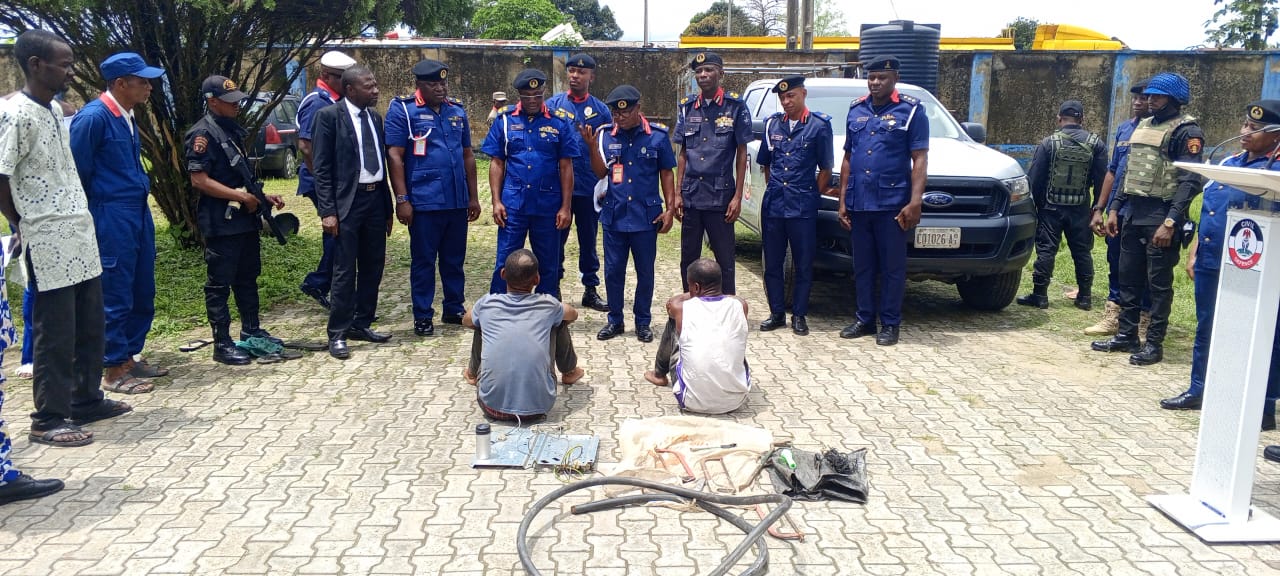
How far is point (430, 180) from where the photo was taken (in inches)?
260

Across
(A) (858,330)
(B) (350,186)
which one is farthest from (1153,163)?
(B) (350,186)

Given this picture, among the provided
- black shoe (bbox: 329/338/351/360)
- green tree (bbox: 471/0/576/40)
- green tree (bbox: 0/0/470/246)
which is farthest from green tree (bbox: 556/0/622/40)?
black shoe (bbox: 329/338/351/360)

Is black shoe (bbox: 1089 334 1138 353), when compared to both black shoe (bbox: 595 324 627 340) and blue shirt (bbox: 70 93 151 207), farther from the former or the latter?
blue shirt (bbox: 70 93 151 207)

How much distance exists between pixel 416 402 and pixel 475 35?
41.9 metres

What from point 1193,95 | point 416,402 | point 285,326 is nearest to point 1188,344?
point 416,402

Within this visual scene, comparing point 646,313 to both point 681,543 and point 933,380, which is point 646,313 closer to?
point 933,380

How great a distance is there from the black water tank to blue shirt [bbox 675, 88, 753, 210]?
9.43 meters

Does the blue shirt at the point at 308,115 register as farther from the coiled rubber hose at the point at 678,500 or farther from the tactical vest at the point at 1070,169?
the tactical vest at the point at 1070,169

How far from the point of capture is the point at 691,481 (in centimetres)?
424

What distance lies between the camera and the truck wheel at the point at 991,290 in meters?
7.65

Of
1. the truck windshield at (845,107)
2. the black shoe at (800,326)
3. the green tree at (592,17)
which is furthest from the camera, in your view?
the green tree at (592,17)

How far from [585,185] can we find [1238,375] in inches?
190

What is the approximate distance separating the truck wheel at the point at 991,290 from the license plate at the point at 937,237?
92cm

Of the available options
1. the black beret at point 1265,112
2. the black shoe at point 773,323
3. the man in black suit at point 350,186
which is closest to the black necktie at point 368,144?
the man in black suit at point 350,186
